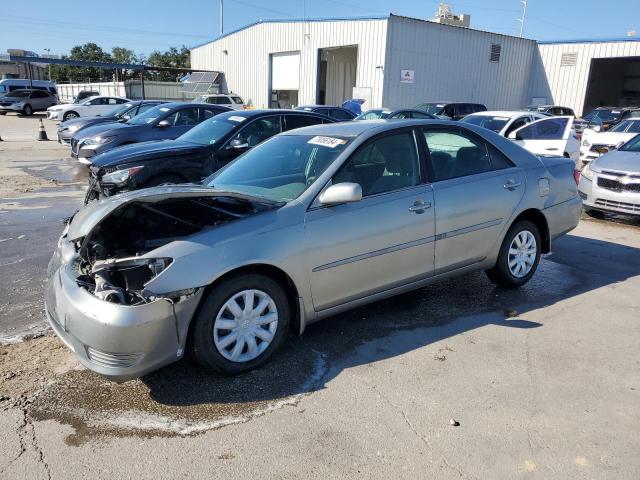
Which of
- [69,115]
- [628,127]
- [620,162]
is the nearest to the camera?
[620,162]

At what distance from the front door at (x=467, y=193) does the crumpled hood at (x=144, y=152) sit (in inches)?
170

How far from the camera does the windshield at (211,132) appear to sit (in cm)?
805

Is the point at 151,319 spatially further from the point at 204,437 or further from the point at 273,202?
the point at 273,202

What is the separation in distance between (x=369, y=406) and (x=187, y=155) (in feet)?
18.0

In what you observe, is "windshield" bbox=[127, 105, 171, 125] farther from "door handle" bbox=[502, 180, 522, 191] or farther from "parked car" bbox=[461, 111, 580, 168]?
"door handle" bbox=[502, 180, 522, 191]

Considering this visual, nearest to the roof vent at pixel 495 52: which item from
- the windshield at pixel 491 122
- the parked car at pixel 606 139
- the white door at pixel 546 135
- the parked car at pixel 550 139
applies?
the parked car at pixel 606 139

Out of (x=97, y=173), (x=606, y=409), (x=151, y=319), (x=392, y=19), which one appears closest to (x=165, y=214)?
(x=151, y=319)

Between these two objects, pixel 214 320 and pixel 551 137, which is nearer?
pixel 214 320

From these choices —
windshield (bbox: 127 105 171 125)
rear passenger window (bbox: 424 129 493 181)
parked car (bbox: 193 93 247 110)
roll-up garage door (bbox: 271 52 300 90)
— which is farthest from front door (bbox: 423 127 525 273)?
roll-up garage door (bbox: 271 52 300 90)

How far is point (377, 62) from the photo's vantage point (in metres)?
25.9

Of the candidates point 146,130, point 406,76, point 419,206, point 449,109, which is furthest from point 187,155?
point 406,76

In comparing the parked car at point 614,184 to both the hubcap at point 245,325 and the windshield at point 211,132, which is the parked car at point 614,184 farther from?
the hubcap at point 245,325

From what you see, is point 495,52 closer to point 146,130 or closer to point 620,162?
point 620,162

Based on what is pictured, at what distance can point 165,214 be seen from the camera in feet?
12.9
